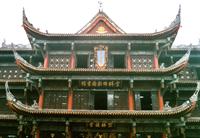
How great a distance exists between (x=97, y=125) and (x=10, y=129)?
20.7 ft

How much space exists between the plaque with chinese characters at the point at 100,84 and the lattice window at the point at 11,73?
17.8ft

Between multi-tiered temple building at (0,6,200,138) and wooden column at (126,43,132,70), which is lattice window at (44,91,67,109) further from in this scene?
wooden column at (126,43,132,70)

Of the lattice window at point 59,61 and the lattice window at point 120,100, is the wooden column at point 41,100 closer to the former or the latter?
the lattice window at point 59,61

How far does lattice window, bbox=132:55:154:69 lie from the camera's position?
20156 mm

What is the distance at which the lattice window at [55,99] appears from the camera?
62.1 feet

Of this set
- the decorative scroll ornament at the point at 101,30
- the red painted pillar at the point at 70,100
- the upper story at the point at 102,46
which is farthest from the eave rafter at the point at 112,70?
the decorative scroll ornament at the point at 101,30

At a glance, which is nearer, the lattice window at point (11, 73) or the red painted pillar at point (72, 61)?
the red painted pillar at point (72, 61)

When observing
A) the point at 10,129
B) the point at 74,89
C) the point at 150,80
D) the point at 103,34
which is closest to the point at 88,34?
the point at 103,34

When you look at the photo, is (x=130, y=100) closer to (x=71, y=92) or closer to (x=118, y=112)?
(x=118, y=112)

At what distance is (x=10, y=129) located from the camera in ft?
65.9

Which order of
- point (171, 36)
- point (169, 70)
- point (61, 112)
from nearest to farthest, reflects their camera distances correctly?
1. point (61, 112)
2. point (169, 70)
3. point (171, 36)

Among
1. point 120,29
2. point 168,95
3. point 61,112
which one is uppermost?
point 120,29

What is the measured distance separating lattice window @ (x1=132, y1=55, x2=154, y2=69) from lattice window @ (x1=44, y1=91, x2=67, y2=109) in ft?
17.1

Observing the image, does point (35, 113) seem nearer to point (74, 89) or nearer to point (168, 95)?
point (74, 89)
